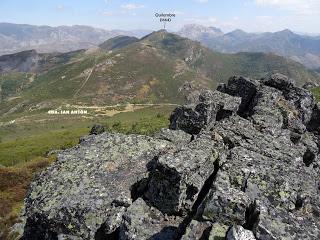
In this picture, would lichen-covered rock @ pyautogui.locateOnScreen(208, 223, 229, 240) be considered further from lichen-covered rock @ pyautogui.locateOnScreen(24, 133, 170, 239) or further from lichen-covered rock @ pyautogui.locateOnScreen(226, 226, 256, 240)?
lichen-covered rock @ pyautogui.locateOnScreen(24, 133, 170, 239)

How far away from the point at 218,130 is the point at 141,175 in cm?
621

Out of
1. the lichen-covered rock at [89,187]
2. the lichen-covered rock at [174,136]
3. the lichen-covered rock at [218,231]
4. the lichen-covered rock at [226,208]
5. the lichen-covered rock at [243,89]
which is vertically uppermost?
the lichen-covered rock at [243,89]

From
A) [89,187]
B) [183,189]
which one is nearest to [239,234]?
[183,189]

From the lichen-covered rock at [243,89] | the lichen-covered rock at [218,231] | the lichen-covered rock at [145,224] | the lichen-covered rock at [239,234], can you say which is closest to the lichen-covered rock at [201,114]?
the lichen-covered rock at [243,89]

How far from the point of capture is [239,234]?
15125 millimetres

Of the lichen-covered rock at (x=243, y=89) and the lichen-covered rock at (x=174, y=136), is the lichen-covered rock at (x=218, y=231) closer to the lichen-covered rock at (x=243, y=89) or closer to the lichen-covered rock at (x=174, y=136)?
the lichen-covered rock at (x=174, y=136)

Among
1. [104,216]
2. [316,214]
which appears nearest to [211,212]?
[316,214]

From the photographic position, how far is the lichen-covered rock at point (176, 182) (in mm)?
20656

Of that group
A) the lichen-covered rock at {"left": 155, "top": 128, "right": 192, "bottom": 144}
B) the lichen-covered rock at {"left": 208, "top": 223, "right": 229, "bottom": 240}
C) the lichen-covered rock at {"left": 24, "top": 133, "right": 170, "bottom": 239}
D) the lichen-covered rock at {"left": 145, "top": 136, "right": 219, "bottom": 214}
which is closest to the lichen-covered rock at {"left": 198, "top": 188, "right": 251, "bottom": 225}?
the lichen-covered rock at {"left": 208, "top": 223, "right": 229, "bottom": 240}

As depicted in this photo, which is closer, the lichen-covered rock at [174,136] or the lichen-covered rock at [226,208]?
the lichen-covered rock at [226,208]

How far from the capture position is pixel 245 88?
40.8m

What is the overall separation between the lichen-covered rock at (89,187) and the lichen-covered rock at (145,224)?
1.25 meters

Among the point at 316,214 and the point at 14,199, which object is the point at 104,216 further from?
the point at 14,199

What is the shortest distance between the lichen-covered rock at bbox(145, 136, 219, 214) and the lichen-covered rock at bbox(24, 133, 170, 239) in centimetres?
210
